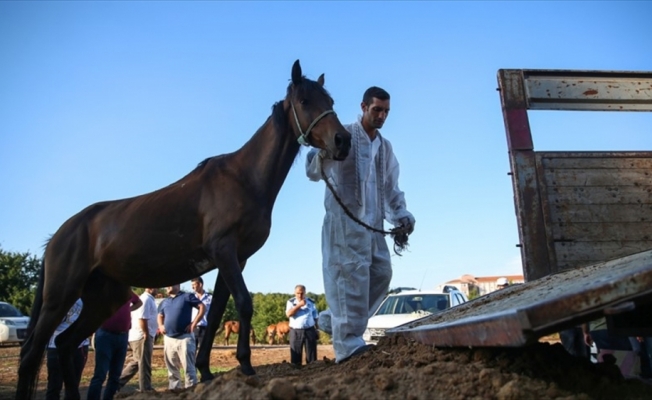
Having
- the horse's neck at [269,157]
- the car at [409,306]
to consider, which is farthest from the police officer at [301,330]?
the horse's neck at [269,157]

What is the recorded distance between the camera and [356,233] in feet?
17.0

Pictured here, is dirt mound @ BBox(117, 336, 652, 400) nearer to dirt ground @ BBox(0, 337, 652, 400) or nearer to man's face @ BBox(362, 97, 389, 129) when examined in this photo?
dirt ground @ BBox(0, 337, 652, 400)

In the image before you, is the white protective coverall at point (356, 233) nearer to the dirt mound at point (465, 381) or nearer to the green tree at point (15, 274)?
the dirt mound at point (465, 381)

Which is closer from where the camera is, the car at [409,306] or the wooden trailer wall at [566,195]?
the wooden trailer wall at [566,195]

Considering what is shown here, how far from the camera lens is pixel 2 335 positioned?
22594 mm

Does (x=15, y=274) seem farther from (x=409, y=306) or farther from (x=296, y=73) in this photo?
(x=296, y=73)

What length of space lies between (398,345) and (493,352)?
45.8 inches

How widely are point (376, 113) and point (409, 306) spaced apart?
9.29 meters

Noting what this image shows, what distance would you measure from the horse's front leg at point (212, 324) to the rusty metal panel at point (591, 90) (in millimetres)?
3916

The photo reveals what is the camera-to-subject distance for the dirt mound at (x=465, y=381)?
281 cm

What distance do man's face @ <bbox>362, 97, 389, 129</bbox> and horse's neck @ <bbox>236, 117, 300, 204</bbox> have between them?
29.5 inches

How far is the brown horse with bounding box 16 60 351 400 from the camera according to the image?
4637 mm

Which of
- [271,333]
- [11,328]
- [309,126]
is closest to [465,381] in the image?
[309,126]

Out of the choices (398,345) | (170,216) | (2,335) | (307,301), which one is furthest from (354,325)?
(2,335)
